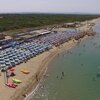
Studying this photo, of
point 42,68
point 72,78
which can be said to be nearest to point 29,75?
point 42,68

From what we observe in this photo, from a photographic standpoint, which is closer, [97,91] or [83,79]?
[97,91]

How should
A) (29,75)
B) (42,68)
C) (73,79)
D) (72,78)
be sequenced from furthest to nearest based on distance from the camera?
(42,68), (72,78), (73,79), (29,75)

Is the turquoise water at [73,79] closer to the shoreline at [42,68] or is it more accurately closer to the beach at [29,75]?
the shoreline at [42,68]

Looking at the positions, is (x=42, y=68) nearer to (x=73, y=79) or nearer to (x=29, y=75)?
(x=29, y=75)

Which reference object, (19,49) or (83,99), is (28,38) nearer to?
(19,49)

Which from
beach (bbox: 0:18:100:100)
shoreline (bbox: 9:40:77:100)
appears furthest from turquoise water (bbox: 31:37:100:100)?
beach (bbox: 0:18:100:100)

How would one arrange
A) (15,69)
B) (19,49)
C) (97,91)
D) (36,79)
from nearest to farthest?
(97,91)
(36,79)
(15,69)
(19,49)

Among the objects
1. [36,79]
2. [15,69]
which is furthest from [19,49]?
[36,79]

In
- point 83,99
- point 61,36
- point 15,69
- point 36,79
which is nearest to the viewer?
point 83,99
